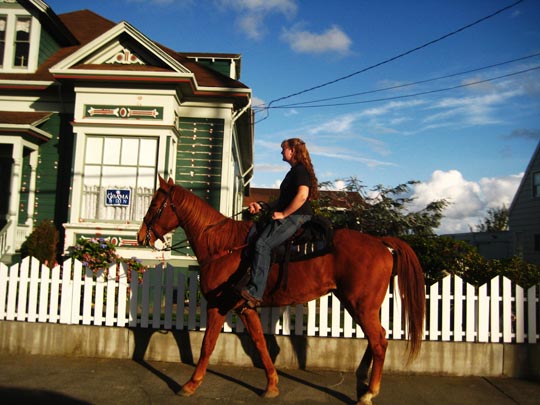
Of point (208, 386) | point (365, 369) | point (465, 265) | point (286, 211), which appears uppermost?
point (286, 211)

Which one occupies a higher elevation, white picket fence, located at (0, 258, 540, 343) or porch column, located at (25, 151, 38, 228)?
porch column, located at (25, 151, 38, 228)

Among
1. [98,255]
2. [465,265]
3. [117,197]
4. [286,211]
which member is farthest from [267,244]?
[117,197]

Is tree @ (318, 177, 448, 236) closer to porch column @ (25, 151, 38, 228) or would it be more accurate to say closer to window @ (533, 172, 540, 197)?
porch column @ (25, 151, 38, 228)

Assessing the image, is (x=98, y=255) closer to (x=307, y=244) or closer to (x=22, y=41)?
(x=307, y=244)

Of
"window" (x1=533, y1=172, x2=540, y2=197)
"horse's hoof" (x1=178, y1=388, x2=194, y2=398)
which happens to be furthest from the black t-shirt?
"window" (x1=533, y1=172, x2=540, y2=197)

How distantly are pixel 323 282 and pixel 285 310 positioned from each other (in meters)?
1.34

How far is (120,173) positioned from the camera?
10430 mm

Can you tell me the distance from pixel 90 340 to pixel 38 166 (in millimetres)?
6821

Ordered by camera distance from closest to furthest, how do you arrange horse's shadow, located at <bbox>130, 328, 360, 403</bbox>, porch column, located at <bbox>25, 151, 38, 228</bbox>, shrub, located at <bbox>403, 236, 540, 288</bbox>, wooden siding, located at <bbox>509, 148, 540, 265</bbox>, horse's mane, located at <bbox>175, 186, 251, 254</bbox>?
horse's mane, located at <bbox>175, 186, 251, 254</bbox>, horse's shadow, located at <bbox>130, 328, 360, 403</bbox>, shrub, located at <bbox>403, 236, 540, 288</bbox>, porch column, located at <bbox>25, 151, 38, 228</bbox>, wooden siding, located at <bbox>509, 148, 540, 265</bbox>

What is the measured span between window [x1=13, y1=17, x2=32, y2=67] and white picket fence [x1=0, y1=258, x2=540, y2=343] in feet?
25.8

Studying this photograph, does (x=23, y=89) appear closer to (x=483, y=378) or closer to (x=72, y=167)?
(x=72, y=167)

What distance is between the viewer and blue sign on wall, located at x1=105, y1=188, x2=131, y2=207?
1028 cm

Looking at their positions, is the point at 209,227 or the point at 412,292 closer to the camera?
the point at 412,292

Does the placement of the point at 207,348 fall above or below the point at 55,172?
below
